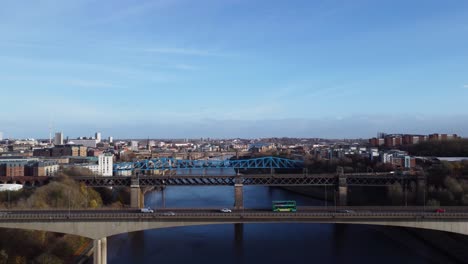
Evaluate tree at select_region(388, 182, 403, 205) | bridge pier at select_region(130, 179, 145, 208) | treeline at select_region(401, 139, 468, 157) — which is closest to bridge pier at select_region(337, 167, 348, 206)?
tree at select_region(388, 182, 403, 205)

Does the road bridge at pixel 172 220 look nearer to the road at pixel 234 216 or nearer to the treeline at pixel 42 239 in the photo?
the road at pixel 234 216

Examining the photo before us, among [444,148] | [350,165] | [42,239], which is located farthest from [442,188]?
[42,239]

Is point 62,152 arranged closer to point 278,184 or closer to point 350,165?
point 350,165

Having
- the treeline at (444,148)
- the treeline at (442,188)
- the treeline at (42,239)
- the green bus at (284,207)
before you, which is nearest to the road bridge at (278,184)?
the treeline at (442,188)

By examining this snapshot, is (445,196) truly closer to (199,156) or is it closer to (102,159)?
(102,159)

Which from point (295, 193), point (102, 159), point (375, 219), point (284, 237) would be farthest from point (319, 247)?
point (102, 159)

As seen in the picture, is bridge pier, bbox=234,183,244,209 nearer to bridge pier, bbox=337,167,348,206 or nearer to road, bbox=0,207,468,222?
bridge pier, bbox=337,167,348,206
